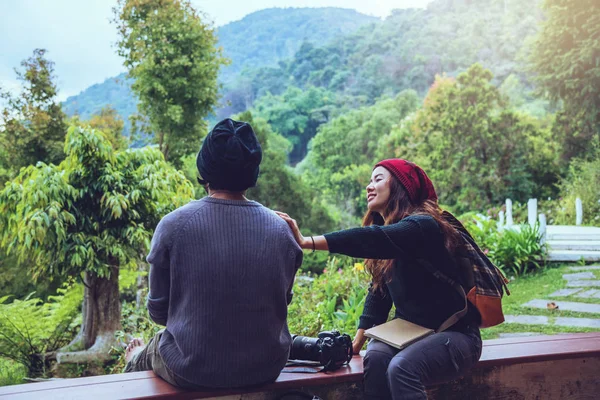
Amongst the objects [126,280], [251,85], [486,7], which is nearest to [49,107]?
[126,280]

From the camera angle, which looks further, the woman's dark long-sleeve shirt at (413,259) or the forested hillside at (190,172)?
the forested hillside at (190,172)

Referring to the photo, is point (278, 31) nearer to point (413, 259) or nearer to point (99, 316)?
point (99, 316)

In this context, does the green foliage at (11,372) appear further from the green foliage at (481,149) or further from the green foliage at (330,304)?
the green foliage at (481,149)

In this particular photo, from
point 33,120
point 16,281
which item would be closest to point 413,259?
point 16,281

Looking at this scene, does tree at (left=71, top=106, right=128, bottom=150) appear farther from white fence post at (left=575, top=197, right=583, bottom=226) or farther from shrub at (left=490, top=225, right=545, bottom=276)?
white fence post at (left=575, top=197, right=583, bottom=226)

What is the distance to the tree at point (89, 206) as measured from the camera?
3748 millimetres

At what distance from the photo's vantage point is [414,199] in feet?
5.75

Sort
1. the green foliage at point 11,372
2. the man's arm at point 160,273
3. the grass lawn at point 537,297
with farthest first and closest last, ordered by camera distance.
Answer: the green foliage at point 11,372 < the grass lawn at point 537,297 < the man's arm at point 160,273

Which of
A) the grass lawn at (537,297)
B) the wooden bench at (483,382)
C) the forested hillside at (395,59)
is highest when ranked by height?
the forested hillside at (395,59)

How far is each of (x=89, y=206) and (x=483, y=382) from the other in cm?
311

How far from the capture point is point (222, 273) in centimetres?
145

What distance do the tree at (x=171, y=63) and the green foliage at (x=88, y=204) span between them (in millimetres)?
4931

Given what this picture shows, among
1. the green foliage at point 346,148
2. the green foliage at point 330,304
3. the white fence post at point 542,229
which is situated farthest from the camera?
the green foliage at point 346,148

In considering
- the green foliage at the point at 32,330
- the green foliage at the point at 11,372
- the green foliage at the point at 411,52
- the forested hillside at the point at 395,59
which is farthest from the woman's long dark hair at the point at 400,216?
the green foliage at the point at 411,52
